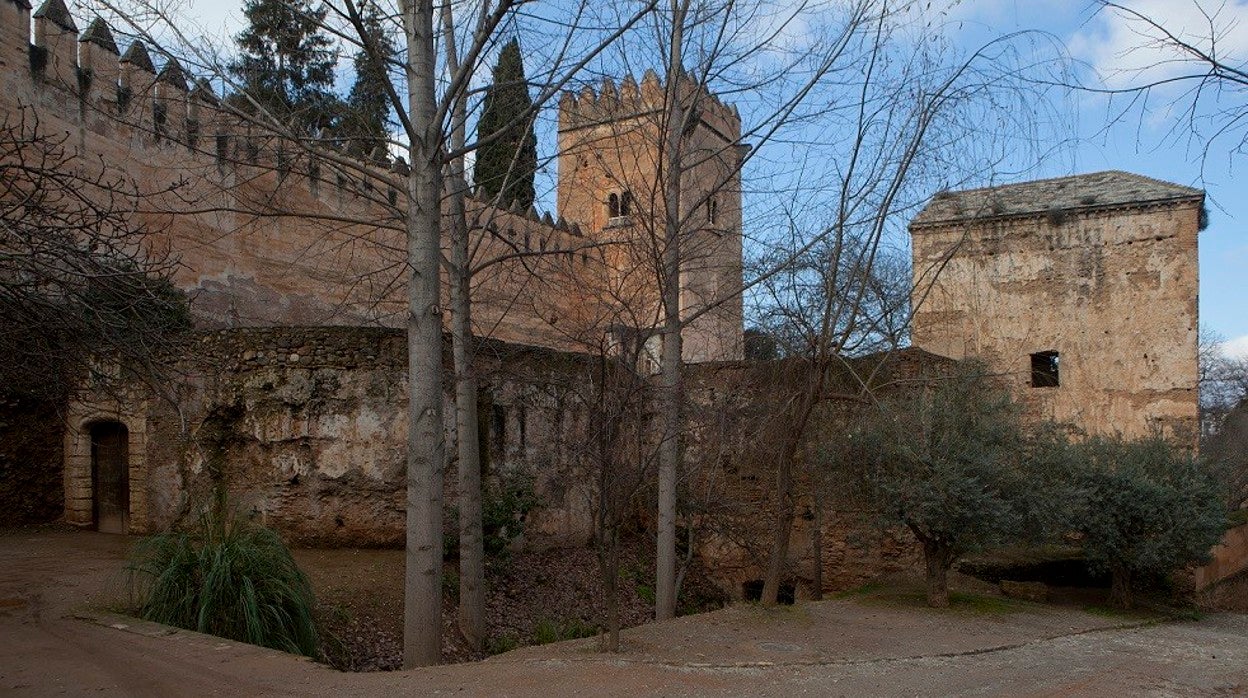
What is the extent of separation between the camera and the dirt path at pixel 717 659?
21.4ft

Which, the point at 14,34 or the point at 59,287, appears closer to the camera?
the point at 59,287

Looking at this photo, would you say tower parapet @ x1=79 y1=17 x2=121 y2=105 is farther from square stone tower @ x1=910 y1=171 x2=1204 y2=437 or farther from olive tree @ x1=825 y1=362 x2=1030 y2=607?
square stone tower @ x1=910 y1=171 x2=1204 y2=437

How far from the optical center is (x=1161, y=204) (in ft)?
74.0

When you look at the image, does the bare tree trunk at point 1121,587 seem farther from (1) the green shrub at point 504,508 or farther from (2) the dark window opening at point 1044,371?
(2) the dark window opening at point 1044,371

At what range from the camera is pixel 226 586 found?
350 inches

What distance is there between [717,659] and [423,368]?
3.35 metres

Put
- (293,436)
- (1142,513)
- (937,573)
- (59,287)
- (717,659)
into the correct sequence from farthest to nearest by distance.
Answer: (293,436), (1142,513), (937,573), (717,659), (59,287)

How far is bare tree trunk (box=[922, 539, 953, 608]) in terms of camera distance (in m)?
11.3

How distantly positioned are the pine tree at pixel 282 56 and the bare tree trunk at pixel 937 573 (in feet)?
26.8

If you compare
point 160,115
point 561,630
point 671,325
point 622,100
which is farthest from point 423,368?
point 561,630

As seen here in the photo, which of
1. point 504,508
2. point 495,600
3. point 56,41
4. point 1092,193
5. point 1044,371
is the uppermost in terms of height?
point 56,41

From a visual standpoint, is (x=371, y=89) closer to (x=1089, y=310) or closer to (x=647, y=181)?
(x=647, y=181)

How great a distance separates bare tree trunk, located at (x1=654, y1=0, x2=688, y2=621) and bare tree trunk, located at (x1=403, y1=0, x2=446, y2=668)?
8.63ft

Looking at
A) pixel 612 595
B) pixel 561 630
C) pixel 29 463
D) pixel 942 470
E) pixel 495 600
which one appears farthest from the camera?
pixel 29 463
